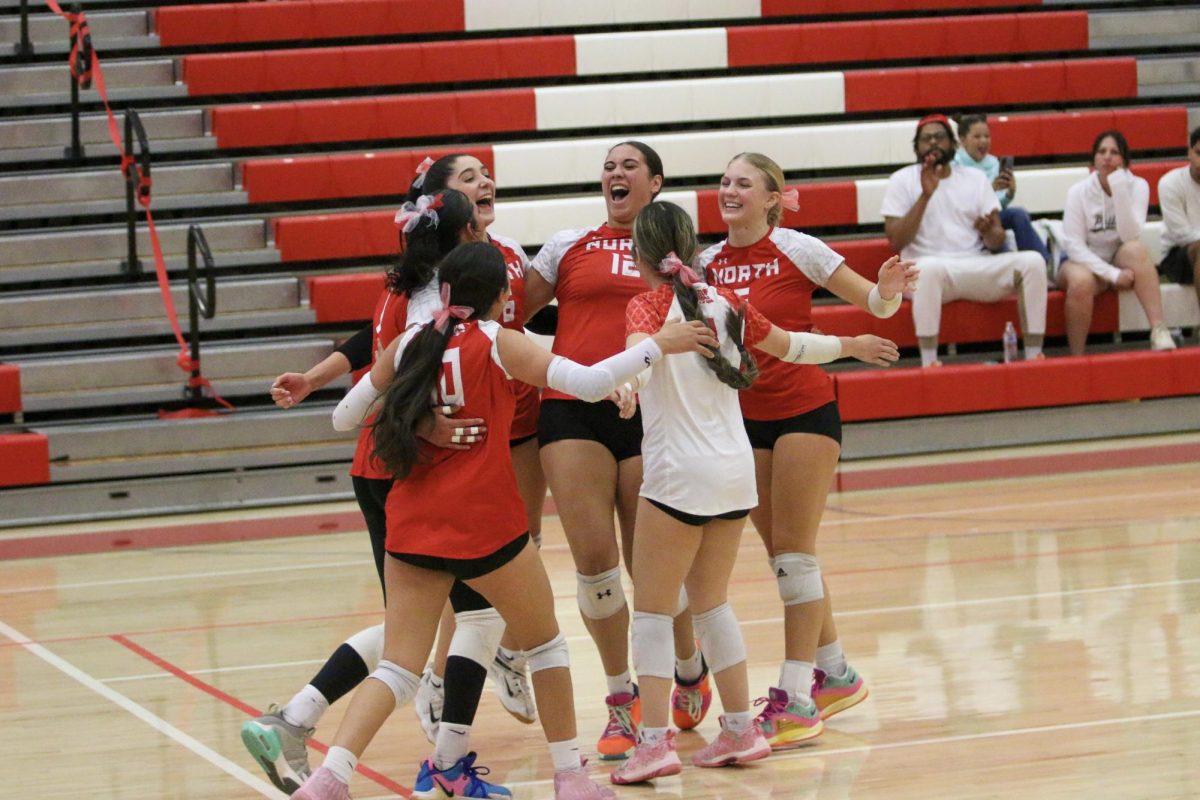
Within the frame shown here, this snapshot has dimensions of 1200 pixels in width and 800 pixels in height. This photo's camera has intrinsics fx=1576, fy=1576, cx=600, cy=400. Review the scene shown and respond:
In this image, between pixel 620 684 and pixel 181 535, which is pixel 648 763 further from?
pixel 181 535

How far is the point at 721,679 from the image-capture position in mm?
3834

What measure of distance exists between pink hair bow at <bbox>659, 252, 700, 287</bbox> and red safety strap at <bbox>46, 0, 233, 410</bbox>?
16.6 feet

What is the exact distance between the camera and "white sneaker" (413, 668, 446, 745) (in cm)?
415

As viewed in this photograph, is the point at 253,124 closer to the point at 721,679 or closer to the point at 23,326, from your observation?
the point at 23,326

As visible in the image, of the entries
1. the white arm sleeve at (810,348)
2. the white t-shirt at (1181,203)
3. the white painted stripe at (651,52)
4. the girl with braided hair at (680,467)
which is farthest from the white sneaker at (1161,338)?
the girl with braided hair at (680,467)

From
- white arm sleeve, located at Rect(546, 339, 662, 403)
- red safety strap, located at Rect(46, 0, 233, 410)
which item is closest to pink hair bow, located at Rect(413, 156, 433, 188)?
white arm sleeve, located at Rect(546, 339, 662, 403)

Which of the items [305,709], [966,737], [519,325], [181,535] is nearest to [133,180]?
[181,535]

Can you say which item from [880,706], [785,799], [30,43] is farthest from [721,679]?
[30,43]

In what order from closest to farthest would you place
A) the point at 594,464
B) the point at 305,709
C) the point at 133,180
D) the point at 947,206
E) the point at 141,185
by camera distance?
the point at 305,709, the point at 594,464, the point at 141,185, the point at 133,180, the point at 947,206

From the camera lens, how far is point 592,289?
4211 mm

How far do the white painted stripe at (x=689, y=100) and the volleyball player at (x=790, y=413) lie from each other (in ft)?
19.2

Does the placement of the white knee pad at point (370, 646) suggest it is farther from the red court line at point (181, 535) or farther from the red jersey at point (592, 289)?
the red court line at point (181, 535)

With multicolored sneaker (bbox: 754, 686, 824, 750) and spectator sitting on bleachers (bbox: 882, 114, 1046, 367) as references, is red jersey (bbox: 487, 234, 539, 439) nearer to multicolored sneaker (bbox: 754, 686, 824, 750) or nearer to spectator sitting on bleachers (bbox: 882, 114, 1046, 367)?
→ multicolored sneaker (bbox: 754, 686, 824, 750)

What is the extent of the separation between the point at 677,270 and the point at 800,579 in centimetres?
94
